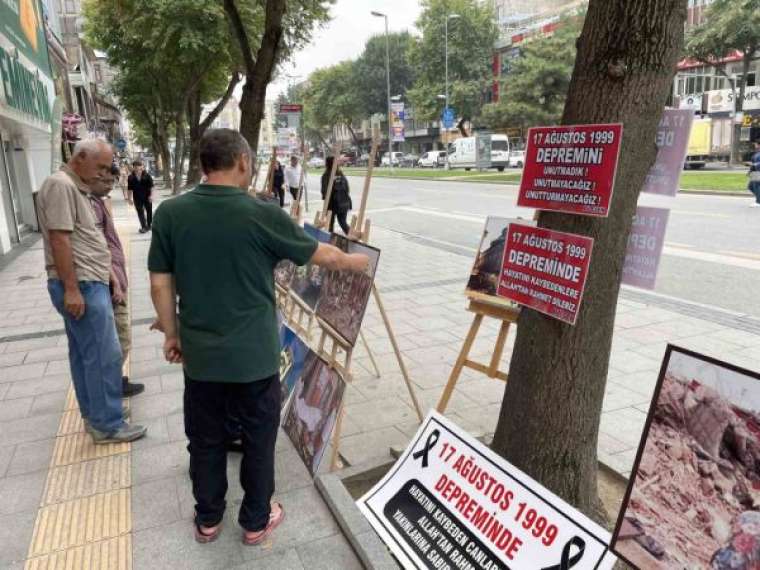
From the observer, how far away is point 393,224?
47.3 feet

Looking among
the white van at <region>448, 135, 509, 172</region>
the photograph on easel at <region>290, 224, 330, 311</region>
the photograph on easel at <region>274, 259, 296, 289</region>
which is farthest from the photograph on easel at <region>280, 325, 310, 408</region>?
the white van at <region>448, 135, 509, 172</region>

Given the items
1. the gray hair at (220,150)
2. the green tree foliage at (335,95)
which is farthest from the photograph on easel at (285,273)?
the green tree foliage at (335,95)

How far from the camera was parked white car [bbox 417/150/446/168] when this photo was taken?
49.3 meters

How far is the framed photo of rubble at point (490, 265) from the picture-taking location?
129 inches

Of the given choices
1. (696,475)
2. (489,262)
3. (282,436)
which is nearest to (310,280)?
(282,436)

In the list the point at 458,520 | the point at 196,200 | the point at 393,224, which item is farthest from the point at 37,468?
the point at 393,224

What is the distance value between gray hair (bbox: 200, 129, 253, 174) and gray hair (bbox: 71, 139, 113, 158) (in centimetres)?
133

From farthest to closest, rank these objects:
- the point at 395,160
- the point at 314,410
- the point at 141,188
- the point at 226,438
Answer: the point at 395,160 → the point at 141,188 → the point at 314,410 → the point at 226,438

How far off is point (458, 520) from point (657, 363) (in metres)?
3.20

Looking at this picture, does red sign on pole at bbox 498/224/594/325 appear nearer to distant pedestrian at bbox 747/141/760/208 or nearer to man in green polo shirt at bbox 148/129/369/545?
man in green polo shirt at bbox 148/129/369/545

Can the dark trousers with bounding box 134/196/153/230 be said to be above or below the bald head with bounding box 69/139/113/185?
below

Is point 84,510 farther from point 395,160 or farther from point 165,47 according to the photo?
point 395,160

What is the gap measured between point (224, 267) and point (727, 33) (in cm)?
3504

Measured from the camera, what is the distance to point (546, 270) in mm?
2389
